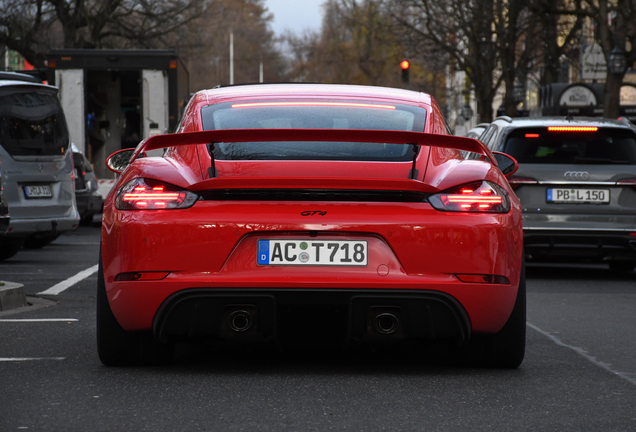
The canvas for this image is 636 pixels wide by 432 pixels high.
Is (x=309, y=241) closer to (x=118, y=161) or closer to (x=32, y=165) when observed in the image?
(x=118, y=161)

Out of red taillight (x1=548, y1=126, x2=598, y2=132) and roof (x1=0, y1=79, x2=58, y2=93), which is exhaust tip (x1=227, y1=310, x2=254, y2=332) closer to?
red taillight (x1=548, y1=126, x2=598, y2=132)

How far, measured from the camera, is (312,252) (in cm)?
500

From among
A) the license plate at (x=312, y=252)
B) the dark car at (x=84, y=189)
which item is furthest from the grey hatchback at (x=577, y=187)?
A: the dark car at (x=84, y=189)

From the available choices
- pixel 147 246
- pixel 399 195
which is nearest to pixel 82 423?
pixel 147 246

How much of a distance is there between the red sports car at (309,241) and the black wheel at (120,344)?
58 mm

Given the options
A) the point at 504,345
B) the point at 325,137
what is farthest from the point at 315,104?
the point at 504,345

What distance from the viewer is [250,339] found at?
519cm

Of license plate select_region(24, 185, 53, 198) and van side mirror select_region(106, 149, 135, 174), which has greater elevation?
van side mirror select_region(106, 149, 135, 174)

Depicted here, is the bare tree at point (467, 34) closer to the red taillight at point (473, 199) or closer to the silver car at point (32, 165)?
the silver car at point (32, 165)

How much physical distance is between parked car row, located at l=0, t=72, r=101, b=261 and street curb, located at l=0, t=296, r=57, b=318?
318 cm

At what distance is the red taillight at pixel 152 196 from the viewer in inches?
199

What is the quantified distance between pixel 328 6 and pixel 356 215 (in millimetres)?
89528

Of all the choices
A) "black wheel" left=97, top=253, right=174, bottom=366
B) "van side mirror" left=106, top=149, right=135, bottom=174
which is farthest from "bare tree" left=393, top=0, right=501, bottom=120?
"black wheel" left=97, top=253, right=174, bottom=366

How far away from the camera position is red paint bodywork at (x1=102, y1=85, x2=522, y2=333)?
4.96 metres
